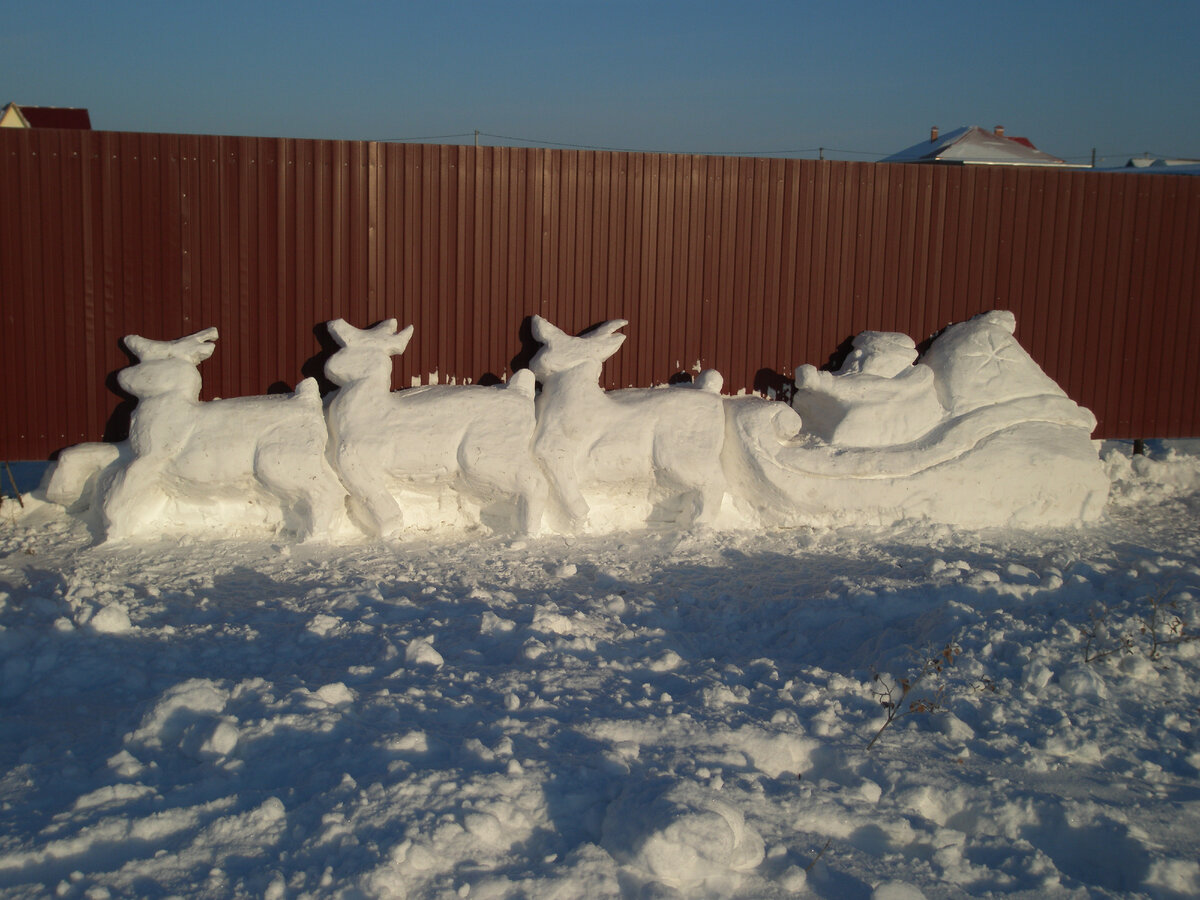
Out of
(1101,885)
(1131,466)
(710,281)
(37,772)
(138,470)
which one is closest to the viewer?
(1101,885)

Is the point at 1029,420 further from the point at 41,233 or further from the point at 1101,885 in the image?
the point at 41,233

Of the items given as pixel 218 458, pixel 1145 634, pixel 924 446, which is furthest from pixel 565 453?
pixel 1145 634

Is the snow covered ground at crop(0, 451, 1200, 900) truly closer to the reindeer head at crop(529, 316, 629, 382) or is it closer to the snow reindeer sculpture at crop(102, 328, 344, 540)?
the snow reindeer sculpture at crop(102, 328, 344, 540)

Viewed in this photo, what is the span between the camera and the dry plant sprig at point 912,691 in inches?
143

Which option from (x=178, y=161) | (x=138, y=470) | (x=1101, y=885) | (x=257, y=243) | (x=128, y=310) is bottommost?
(x=1101, y=885)

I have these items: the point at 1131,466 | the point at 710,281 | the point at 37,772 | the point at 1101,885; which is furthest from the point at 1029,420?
the point at 37,772

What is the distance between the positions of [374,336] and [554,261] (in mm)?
1566

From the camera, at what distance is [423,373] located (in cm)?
689

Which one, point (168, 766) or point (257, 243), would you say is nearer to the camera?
point (168, 766)

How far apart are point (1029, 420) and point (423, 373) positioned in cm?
452

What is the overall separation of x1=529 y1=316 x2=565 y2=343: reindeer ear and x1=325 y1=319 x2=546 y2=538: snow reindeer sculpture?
52 centimetres

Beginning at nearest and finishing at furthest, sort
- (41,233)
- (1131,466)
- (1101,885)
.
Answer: (1101,885) → (41,233) → (1131,466)

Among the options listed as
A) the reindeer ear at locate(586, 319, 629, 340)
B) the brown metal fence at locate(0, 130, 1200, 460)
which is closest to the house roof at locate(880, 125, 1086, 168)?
the brown metal fence at locate(0, 130, 1200, 460)

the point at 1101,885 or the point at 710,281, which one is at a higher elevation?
the point at 710,281
